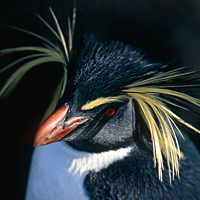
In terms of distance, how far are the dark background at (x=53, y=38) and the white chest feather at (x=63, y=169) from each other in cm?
27

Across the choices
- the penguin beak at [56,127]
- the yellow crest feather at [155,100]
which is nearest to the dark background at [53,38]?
the yellow crest feather at [155,100]

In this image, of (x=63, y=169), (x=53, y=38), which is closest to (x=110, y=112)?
(x=63, y=169)

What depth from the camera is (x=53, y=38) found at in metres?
0.97

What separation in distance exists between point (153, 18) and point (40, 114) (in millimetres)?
658

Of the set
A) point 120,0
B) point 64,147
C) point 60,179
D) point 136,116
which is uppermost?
point 120,0

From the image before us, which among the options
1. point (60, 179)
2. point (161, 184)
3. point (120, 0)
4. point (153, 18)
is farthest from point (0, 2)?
point (161, 184)

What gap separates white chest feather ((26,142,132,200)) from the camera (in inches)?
29.9

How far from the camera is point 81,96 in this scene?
0.64 meters

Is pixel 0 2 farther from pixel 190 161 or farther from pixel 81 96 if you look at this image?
pixel 190 161

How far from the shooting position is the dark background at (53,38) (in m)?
0.95

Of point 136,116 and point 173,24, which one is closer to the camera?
point 136,116

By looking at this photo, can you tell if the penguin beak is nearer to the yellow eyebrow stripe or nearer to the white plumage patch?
the yellow eyebrow stripe

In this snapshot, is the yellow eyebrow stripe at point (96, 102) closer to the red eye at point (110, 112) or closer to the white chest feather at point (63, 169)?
the red eye at point (110, 112)

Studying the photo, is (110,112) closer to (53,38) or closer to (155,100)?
(155,100)
